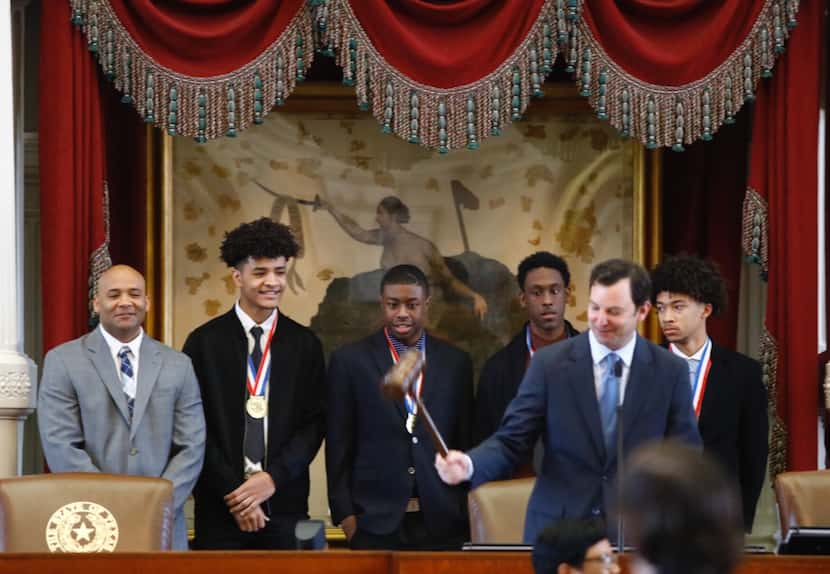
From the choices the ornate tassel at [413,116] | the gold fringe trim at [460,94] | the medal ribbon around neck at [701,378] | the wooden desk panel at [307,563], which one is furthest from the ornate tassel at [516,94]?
the wooden desk panel at [307,563]

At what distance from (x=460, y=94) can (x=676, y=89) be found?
82cm

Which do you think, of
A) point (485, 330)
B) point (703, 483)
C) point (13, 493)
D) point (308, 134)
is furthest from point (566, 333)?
point (703, 483)

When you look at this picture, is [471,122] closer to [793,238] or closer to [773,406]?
[793,238]

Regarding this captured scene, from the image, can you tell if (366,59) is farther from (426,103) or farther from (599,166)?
(599,166)

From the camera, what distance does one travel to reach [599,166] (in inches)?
269

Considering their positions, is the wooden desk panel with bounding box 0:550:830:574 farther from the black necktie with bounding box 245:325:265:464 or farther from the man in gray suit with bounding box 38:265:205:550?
the black necktie with bounding box 245:325:265:464

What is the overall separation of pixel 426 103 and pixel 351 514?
5.07ft

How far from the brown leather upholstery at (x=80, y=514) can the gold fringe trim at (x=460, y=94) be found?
1.88 m

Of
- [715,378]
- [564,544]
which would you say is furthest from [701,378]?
[564,544]

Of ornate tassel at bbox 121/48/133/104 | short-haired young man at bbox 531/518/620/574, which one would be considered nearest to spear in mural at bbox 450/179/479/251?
ornate tassel at bbox 121/48/133/104

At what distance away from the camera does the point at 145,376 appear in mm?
5383

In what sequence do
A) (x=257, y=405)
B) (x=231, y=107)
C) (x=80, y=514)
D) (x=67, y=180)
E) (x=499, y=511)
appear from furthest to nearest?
(x=231, y=107)
(x=67, y=180)
(x=257, y=405)
(x=499, y=511)
(x=80, y=514)

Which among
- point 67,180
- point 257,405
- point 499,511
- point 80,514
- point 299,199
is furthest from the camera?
point 299,199

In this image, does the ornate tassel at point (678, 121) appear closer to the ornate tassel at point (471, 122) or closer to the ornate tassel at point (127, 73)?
the ornate tassel at point (471, 122)
